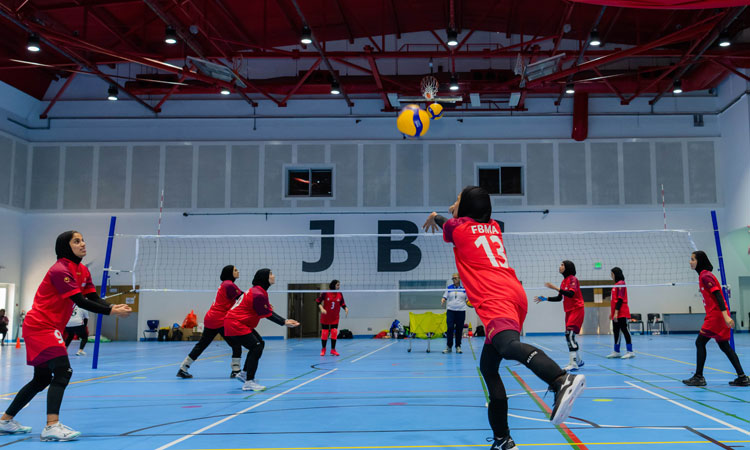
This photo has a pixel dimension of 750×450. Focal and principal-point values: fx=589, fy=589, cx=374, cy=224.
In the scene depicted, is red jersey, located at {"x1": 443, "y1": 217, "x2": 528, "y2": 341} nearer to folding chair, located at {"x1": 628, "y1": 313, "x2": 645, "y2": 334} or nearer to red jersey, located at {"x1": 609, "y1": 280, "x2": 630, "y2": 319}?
red jersey, located at {"x1": 609, "y1": 280, "x2": 630, "y2": 319}

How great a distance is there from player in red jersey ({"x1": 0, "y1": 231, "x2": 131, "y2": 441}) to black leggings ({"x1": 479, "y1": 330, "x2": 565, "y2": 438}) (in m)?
3.01

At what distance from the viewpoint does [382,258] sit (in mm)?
23391

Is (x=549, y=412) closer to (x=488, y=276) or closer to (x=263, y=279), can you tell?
(x=488, y=276)

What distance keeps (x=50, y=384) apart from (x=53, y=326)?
0.48m

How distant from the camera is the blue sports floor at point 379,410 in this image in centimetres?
443

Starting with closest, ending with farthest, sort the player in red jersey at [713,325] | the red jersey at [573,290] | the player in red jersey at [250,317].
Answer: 1. the player in red jersey at [713,325]
2. the player in red jersey at [250,317]
3. the red jersey at [573,290]

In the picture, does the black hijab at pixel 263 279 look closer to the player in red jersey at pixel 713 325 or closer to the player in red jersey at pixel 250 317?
the player in red jersey at pixel 250 317

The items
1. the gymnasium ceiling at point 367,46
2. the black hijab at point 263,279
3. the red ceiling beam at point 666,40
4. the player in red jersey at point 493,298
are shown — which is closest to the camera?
the player in red jersey at point 493,298

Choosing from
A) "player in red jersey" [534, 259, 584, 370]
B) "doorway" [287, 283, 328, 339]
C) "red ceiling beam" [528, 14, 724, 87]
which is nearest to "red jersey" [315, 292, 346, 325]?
"player in red jersey" [534, 259, 584, 370]

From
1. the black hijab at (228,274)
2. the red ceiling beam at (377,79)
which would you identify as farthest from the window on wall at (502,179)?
the black hijab at (228,274)

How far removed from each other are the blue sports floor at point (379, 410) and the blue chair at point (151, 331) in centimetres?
1308

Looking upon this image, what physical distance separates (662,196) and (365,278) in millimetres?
12065

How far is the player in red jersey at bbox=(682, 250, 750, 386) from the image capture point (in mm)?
7414

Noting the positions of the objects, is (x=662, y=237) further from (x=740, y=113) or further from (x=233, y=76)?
(x=233, y=76)
